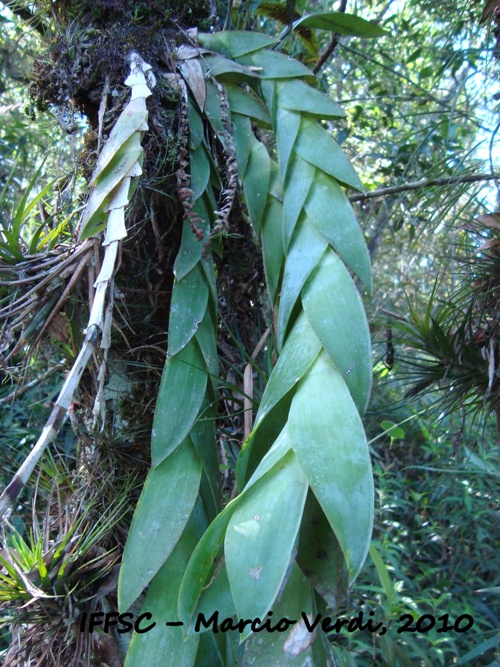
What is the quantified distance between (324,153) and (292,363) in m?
0.23

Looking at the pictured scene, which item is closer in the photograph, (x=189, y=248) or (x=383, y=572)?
(x=189, y=248)

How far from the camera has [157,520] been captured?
21.0 inches

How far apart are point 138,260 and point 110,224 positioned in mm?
154

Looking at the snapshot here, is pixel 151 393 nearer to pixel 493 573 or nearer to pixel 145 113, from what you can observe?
pixel 145 113

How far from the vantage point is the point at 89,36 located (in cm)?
69

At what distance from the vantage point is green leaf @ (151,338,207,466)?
1.85 feet

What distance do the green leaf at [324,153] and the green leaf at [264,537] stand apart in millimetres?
290

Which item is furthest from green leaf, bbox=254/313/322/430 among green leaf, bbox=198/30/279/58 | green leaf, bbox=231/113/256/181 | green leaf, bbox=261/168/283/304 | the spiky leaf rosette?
green leaf, bbox=198/30/279/58

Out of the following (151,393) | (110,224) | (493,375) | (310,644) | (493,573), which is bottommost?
(493,573)

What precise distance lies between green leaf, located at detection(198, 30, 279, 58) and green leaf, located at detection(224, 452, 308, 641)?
46 centimetres

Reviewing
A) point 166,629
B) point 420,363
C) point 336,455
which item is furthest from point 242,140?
point 420,363

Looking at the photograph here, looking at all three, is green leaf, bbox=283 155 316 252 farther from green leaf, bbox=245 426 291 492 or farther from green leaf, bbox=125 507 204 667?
green leaf, bbox=125 507 204 667

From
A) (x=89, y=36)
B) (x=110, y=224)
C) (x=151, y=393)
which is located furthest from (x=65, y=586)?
(x=89, y=36)

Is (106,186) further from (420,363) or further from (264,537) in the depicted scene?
(420,363)
